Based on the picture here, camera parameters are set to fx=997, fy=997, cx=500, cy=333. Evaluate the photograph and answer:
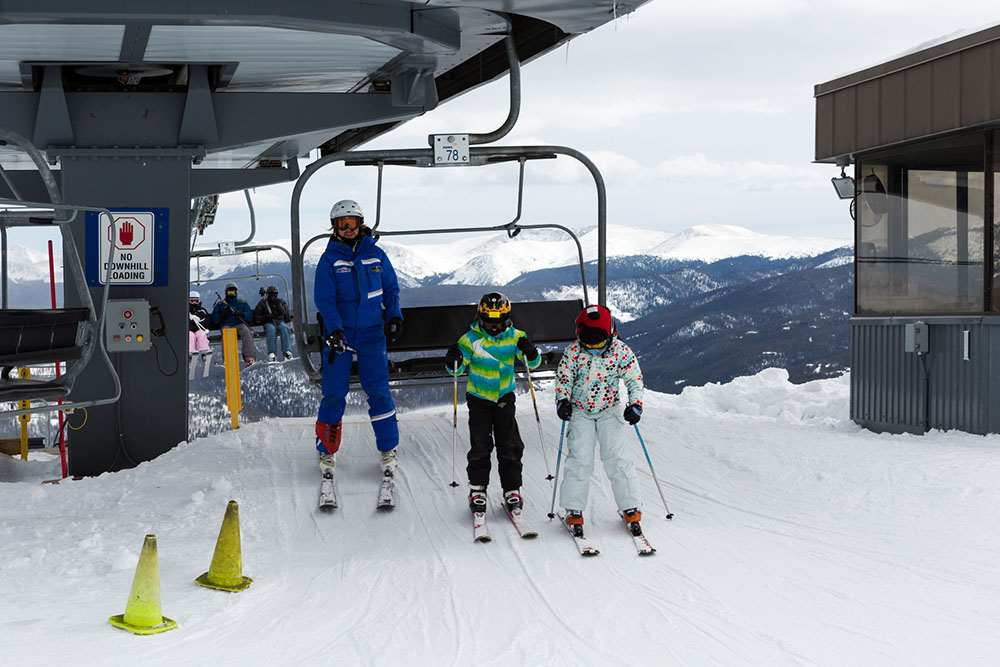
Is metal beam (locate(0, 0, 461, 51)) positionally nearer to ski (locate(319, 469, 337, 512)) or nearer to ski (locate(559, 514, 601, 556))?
ski (locate(319, 469, 337, 512))

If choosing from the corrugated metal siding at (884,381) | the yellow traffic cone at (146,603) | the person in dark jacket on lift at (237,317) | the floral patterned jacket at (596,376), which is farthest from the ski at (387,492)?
the person in dark jacket on lift at (237,317)

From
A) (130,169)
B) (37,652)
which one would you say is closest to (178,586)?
(37,652)

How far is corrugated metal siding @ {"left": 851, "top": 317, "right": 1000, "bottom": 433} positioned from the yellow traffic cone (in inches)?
342

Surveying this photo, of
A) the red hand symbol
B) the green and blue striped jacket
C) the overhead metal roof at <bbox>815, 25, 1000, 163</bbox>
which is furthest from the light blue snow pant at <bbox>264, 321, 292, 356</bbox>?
the green and blue striped jacket

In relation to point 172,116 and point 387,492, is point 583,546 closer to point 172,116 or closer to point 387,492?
point 387,492

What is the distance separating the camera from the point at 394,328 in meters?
7.90

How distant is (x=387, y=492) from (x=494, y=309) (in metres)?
1.77

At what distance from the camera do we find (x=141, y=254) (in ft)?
31.9

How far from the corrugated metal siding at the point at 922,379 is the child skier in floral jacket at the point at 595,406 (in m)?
5.45

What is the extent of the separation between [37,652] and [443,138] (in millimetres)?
5268

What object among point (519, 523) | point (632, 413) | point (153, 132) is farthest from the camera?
point (153, 132)

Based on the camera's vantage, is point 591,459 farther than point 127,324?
No

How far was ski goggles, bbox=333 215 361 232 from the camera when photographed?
25.9 feet

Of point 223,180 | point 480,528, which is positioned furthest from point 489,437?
point 223,180
